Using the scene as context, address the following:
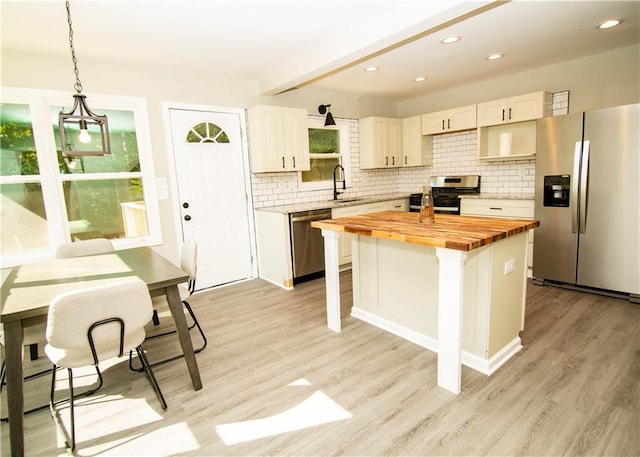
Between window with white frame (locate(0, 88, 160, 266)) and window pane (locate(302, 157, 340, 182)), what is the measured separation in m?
2.13

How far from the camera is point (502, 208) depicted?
167 inches

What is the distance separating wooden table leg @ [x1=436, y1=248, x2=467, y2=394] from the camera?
1.99 metres

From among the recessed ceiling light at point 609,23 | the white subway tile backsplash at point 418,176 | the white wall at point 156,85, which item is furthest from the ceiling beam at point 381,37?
the recessed ceiling light at point 609,23

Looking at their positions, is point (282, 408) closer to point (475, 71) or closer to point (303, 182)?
point (303, 182)

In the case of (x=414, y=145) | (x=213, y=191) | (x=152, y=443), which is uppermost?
(x=414, y=145)

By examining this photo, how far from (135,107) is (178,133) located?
1.56 feet

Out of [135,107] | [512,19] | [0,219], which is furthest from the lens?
[135,107]

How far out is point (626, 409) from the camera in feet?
6.20

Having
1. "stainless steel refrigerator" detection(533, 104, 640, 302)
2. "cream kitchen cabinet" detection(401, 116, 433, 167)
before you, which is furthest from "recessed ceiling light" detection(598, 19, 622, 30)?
"cream kitchen cabinet" detection(401, 116, 433, 167)

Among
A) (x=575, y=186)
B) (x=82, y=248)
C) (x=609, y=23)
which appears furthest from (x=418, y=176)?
(x=82, y=248)

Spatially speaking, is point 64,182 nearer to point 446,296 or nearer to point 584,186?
point 446,296

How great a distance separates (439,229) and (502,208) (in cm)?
241

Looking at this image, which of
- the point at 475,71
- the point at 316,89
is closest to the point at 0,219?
the point at 316,89

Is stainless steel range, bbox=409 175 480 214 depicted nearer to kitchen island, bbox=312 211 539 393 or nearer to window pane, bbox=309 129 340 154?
window pane, bbox=309 129 340 154
